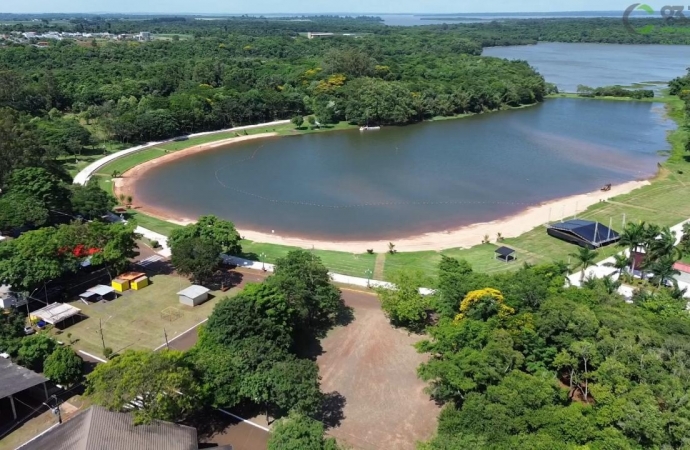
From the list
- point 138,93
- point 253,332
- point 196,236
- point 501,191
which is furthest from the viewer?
point 138,93

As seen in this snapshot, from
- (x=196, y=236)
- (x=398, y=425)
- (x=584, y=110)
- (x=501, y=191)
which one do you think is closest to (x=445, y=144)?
(x=501, y=191)

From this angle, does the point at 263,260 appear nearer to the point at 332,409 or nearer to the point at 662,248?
the point at 332,409

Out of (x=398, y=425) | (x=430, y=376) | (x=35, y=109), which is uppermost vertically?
(x=35, y=109)

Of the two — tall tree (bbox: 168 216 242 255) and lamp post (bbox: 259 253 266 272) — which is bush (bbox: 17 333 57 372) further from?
lamp post (bbox: 259 253 266 272)

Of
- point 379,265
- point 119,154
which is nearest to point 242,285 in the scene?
point 379,265

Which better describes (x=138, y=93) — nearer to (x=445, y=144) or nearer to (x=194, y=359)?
(x=445, y=144)

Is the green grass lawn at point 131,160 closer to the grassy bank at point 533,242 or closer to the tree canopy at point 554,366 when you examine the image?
the grassy bank at point 533,242
